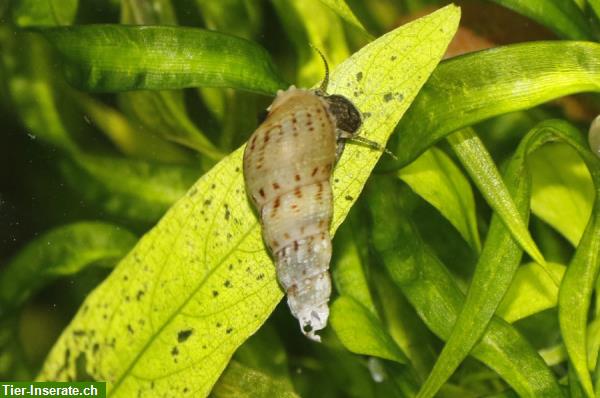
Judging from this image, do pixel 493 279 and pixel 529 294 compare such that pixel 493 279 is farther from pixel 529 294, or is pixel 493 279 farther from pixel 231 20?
pixel 231 20

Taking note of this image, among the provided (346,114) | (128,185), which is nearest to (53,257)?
(128,185)

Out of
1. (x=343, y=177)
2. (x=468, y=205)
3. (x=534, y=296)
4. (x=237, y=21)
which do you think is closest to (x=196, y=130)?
(x=237, y=21)

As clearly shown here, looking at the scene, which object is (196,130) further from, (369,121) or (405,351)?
(405,351)

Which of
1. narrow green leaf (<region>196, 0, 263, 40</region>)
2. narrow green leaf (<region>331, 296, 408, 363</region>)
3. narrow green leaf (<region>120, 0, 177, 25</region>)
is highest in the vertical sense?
narrow green leaf (<region>120, 0, 177, 25</region>)

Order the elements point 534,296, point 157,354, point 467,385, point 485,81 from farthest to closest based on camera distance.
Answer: point 467,385, point 534,296, point 485,81, point 157,354

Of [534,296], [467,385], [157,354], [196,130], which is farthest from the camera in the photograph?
[196,130]

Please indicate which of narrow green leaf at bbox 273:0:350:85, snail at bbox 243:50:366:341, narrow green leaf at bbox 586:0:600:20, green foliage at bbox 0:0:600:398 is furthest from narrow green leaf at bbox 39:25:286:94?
narrow green leaf at bbox 586:0:600:20

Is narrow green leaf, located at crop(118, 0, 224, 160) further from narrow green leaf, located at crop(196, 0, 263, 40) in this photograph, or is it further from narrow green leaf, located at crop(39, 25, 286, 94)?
narrow green leaf, located at crop(39, 25, 286, 94)
